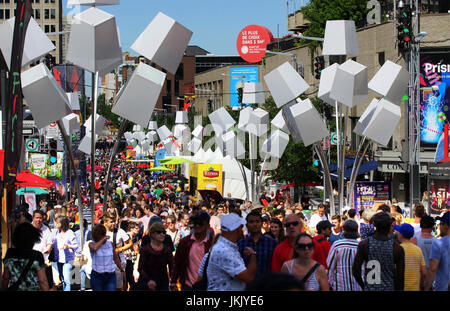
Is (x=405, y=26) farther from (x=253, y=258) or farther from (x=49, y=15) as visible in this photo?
(x=49, y=15)

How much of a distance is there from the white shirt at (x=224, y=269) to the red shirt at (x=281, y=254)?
105 centimetres

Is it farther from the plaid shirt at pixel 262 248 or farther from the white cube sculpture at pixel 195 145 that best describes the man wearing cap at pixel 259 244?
the white cube sculpture at pixel 195 145

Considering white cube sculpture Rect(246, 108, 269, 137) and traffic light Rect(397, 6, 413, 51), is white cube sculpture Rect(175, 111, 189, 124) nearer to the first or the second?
white cube sculpture Rect(246, 108, 269, 137)

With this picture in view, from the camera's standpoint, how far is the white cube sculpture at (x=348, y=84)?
1958cm

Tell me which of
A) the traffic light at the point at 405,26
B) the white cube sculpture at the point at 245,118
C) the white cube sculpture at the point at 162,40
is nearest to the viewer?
the white cube sculpture at the point at 162,40

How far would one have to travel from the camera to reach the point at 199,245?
9.47 metres

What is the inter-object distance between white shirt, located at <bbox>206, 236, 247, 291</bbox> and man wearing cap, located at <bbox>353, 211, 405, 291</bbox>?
60.5 inches

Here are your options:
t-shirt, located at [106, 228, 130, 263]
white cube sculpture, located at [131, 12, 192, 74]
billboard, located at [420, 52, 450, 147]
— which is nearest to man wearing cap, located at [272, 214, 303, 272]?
t-shirt, located at [106, 228, 130, 263]

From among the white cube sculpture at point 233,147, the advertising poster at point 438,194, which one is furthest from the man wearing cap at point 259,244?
the white cube sculpture at point 233,147

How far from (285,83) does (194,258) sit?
11.3 meters

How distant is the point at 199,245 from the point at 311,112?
11.3m
